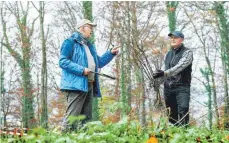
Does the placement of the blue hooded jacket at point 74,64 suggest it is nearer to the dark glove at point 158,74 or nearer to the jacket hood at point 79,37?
the jacket hood at point 79,37

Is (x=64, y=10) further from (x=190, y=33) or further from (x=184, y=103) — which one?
(x=184, y=103)

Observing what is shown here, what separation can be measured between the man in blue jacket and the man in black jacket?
3.43ft

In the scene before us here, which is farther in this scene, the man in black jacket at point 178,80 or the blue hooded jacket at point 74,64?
the man in black jacket at point 178,80

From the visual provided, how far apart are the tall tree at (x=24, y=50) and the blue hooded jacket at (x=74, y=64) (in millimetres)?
17092

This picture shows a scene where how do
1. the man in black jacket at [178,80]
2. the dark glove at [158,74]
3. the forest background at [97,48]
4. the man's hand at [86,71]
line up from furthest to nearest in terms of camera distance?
1. the forest background at [97,48]
2. the man in black jacket at [178,80]
3. the man's hand at [86,71]
4. the dark glove at [158,74]

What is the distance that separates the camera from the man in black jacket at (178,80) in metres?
6.80

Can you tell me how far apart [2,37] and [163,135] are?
2344cm

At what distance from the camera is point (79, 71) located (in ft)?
19.5

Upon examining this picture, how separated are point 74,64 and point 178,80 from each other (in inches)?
68.9

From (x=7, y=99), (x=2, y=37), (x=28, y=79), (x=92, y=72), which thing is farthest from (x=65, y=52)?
(x=7, y=99)

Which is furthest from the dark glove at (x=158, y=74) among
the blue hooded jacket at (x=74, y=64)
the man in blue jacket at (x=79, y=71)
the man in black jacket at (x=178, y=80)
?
the blue hooded jacket at (x=74, y=64)

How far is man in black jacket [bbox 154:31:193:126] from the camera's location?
268 inches

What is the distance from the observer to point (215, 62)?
28.6m

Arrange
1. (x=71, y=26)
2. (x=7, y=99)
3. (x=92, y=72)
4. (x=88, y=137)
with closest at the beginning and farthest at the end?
(x=88, y=137), (x=92, y=72), (x=71, y=26), (x=7, y=99)
